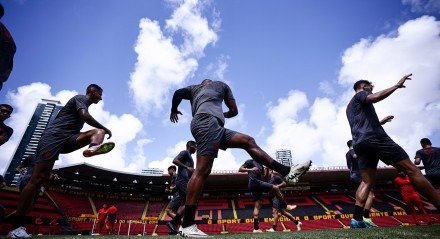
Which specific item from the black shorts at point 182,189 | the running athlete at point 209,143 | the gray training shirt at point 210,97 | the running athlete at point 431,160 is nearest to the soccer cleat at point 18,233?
the running athlete at point 209,143

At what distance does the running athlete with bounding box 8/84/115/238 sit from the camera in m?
3.39

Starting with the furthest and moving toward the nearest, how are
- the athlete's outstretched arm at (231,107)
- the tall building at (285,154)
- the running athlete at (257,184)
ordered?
1. the tall building at (285,154)
2. the running athlete at (257,184)
3. the athlete's outstretched arm at (231,107)

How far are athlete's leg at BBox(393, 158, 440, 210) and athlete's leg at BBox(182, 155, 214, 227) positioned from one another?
8.61ft

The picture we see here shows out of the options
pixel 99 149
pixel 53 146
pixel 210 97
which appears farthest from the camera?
pixel 53 146

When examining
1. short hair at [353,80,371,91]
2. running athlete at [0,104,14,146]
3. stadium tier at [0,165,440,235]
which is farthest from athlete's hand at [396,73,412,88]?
stadium tier at [0,165,440,235]

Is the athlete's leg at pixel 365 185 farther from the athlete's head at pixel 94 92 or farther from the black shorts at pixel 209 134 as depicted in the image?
the athlete's head at pixel 94 92

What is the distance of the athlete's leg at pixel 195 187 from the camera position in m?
2.69

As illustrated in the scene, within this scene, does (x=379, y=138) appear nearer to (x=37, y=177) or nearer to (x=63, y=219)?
(x=37, y=177)

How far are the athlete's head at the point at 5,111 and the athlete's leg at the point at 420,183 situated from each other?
240 inches

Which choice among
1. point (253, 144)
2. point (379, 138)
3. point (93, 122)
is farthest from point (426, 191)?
point (93, 122)

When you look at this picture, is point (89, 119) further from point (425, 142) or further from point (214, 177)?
point (214, 177)

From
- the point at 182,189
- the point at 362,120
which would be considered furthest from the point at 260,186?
the point at 362,120

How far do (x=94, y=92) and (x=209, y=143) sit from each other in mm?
2653

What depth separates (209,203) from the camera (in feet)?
91.8
